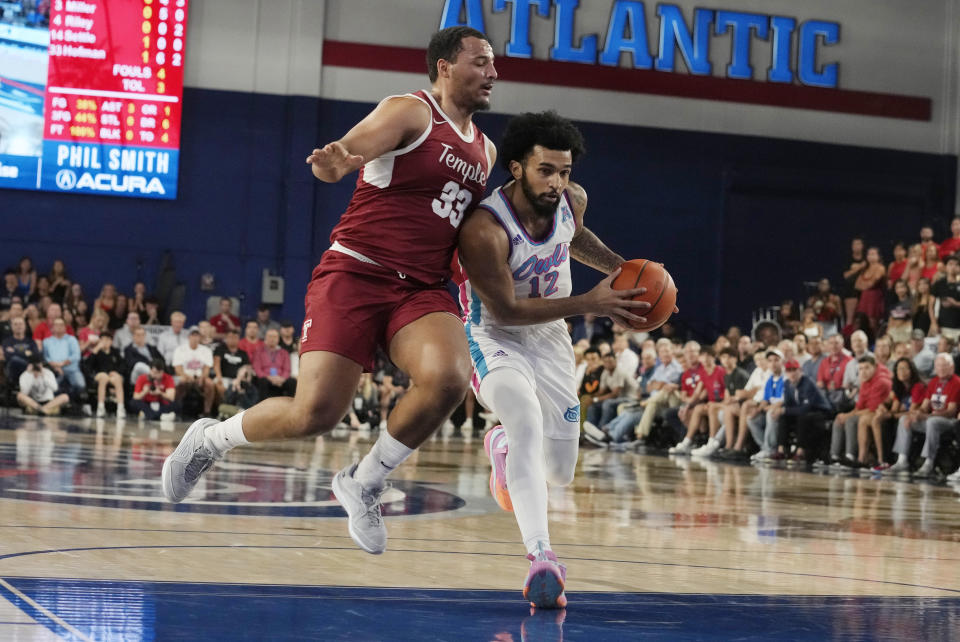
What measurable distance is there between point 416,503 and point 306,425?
256 cm

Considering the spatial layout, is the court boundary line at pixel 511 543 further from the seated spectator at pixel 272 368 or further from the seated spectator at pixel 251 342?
the seated spectator at pixel 251 342

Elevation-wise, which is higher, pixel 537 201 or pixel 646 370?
pixel 537 201

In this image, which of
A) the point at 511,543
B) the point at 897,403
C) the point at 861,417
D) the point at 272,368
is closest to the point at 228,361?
the point at 272,368

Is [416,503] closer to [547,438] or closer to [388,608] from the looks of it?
[547,438]

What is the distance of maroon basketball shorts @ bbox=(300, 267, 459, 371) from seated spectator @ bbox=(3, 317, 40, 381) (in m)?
10.8

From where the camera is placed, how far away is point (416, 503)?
6621mm

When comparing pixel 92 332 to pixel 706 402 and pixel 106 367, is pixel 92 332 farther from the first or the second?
pixel 706 402

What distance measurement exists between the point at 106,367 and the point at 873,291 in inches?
362

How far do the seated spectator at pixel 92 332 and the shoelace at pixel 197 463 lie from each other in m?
10.9

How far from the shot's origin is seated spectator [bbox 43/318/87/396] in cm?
1445

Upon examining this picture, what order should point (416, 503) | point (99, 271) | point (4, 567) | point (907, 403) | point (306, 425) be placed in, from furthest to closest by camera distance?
point (99, 271) → point (907, 403) → point (416, 503) → point (306, 425) → point (4, 567)

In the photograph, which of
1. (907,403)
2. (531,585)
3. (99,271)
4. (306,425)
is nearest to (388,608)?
(531,585)

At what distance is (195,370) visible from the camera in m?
15.0

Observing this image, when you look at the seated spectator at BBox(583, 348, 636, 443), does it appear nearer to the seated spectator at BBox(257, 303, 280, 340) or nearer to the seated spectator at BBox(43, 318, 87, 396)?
the seated spectator at BBox(257, 303, 280, 340)
